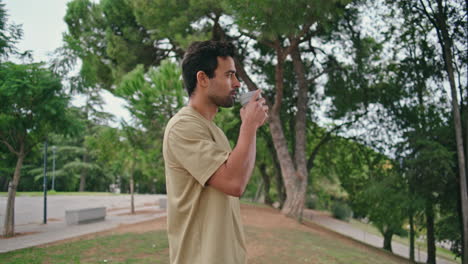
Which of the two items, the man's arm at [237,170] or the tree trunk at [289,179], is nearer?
the man's arm at [237,170]

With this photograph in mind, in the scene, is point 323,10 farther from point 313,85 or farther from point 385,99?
point 313,85

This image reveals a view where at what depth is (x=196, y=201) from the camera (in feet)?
4.75

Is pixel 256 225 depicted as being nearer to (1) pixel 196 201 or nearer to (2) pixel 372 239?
(1) pixel 196 201

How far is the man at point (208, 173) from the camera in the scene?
4.48 ft

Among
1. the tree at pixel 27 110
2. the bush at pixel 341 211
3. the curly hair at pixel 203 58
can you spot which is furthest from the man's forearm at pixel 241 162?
the bush at pixel 341 211

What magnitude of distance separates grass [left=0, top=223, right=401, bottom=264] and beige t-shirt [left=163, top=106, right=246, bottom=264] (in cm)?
611

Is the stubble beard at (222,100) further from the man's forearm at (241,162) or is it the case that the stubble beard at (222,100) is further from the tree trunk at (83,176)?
the tree trunk at (83,176)

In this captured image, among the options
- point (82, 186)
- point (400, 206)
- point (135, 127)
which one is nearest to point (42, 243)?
point (135, 127)

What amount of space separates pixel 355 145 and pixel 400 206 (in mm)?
6706

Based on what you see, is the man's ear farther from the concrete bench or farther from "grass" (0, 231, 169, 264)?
the concrete bench

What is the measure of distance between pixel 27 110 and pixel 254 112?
11460 mm

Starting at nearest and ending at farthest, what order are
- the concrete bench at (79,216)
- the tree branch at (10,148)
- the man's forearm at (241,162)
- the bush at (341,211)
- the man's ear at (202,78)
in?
the man's forearm at (241,162) → the man's ear at (202,78) → the tree branch at (10,148) → the concrete bench at (79,216) → the bush at (341,211)

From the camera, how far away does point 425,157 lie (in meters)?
11.7

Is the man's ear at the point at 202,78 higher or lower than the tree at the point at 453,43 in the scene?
lower
